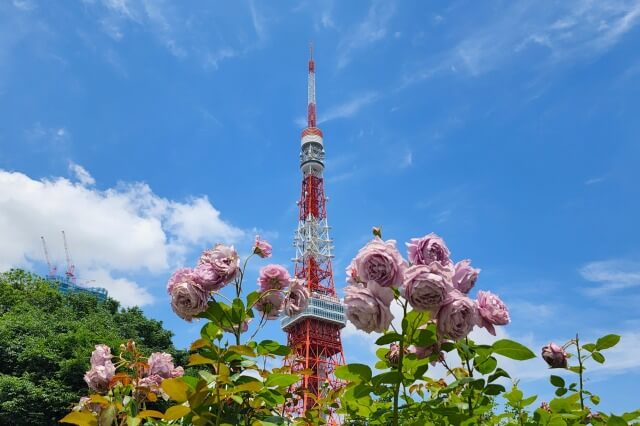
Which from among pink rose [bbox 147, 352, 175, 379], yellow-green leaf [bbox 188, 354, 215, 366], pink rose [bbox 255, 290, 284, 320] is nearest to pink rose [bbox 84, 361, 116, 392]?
pink rose [bbox 147, 352, 175, 379]

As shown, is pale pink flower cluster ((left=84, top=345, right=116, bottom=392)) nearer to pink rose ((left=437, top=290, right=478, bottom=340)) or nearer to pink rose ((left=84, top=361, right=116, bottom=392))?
pink rose ((left=84, top=361, right=116, bottom=392))

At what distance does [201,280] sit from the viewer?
197 cm

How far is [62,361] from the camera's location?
1358 cm

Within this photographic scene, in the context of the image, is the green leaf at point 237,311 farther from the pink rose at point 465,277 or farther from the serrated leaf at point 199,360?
the pink rose at point 465,277

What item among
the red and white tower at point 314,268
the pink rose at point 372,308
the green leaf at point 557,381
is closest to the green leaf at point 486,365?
the pink rose at point 372,308

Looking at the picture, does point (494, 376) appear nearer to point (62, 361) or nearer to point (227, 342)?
point (227, 342)

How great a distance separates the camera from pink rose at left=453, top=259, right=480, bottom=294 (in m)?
1.58

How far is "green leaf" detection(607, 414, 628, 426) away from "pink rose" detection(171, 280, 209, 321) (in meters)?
1.72

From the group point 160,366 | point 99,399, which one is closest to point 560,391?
point 160,366

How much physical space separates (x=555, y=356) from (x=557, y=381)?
347mm

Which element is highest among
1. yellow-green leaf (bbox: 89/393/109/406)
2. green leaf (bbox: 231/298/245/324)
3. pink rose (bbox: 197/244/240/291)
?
pink rose (bbox: 197/244/240/291)

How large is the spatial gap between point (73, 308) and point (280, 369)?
22.2 m

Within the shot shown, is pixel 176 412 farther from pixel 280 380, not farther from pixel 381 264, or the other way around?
pixel 381 264

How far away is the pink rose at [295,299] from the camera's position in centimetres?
224
